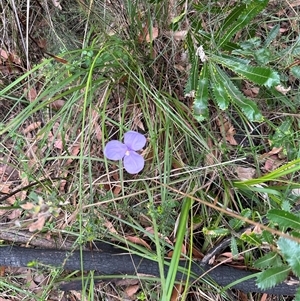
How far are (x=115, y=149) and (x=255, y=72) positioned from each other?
1.80ft

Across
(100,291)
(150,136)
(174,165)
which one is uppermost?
(150,136)

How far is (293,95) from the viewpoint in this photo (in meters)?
1.71

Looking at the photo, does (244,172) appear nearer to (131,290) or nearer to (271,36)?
(271,36)

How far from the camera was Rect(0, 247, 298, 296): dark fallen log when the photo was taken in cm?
155

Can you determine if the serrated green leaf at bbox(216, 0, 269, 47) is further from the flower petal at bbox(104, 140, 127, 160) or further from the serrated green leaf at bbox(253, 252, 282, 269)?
the serrated green leaf at bbox(253, 252, 282, 269)

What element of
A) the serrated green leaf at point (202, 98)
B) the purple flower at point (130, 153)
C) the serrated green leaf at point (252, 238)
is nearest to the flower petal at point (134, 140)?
the purple flower at point (130, 153)

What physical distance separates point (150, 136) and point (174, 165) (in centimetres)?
15

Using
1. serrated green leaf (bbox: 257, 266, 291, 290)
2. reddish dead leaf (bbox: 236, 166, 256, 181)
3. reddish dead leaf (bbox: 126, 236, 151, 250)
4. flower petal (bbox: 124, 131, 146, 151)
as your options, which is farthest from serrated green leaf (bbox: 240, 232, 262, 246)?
flower petal (bbox: 124, 131, 146, 151)

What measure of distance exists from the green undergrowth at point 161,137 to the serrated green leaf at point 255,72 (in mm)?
52

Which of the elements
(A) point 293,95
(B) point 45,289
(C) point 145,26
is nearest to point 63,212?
(B) point 45,289

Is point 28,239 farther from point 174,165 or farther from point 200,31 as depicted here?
point 200,31

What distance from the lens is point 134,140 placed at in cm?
151

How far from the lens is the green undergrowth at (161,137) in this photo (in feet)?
5.00

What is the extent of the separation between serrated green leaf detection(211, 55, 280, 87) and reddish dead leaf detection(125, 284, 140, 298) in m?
0.93
